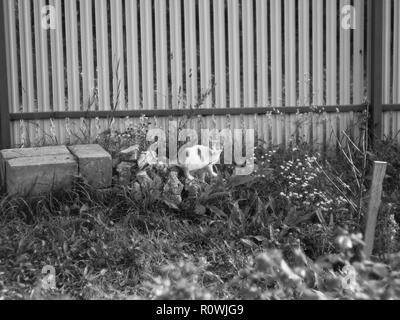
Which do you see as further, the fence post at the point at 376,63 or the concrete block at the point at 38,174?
the fence post at the point at 376,63

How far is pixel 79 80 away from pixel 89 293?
10.9 feet

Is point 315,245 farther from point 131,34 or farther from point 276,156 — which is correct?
point 131,34

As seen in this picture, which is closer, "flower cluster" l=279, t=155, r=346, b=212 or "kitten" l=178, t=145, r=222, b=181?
"flower cluster" l=279, t=155, r=346, b=212

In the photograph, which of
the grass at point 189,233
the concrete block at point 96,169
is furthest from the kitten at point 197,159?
the concrete block at point 96,169

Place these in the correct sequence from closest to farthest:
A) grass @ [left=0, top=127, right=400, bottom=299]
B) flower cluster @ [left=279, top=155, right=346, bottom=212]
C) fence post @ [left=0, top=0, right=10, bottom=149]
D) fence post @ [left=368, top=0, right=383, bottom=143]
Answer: grass @ [left=0, top=127, right=400, bottom=299]
flower cluster @ [left=279, top=155, right=346, bottom=212]
fence post @ [left=0, top=0, right=10, bottom=149]
fence post @ [left=368, top=0, right=383, bottom=143]

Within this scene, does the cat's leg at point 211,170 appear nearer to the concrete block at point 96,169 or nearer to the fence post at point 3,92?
the concrete block at point 96,169

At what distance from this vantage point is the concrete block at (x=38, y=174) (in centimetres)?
565

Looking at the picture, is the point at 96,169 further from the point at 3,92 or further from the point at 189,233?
the point at 3,92

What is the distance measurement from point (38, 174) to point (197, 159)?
1299mm

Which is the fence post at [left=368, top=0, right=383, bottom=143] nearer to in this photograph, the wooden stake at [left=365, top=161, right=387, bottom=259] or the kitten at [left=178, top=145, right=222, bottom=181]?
the kitten at [left=178, top=145, right=222, bottom=181]

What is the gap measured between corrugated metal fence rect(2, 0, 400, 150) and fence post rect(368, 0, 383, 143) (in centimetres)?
14

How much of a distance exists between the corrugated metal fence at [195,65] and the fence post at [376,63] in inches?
5.5

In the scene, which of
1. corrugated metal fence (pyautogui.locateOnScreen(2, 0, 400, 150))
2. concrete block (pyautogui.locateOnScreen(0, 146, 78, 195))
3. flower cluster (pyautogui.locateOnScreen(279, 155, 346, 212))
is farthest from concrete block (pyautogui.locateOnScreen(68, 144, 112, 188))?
flower cluster (pyautogui.locateOnScreen(279, 155, 346, 212))

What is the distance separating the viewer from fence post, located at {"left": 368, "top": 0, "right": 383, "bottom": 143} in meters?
7.46
